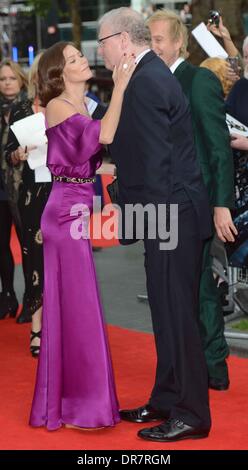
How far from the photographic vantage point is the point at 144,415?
4.98 meters

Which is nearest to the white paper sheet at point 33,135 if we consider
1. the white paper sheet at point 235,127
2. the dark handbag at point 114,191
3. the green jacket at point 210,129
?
the white paper sheet at point 235,127

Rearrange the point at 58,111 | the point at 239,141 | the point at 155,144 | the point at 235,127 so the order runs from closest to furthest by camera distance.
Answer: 1. the point at 155,144
2. the point at 58,111
3. the point at 239,141
4. the point at 235,127

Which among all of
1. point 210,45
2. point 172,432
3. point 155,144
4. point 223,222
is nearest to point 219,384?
point 172,432

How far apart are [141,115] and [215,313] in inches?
68.8

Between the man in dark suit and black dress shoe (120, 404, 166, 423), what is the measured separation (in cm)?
24

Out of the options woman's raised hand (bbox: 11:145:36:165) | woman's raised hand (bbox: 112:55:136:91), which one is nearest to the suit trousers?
woman's raised hand (bbox: 112:55:136:91)

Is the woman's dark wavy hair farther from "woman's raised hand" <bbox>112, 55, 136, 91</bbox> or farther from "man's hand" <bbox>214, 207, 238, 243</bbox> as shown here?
"man's hand" <bbox>214, 207, 238, 243</bbox>

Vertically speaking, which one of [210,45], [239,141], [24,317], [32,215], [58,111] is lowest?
[24,317]

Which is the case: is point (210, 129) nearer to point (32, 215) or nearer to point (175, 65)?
point (175, 65)

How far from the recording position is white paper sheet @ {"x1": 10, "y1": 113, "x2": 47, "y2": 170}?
649 cm

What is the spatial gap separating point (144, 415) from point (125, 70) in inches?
74.2

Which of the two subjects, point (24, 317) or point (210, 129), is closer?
point (210, 129)

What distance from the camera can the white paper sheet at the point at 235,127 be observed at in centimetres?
613
